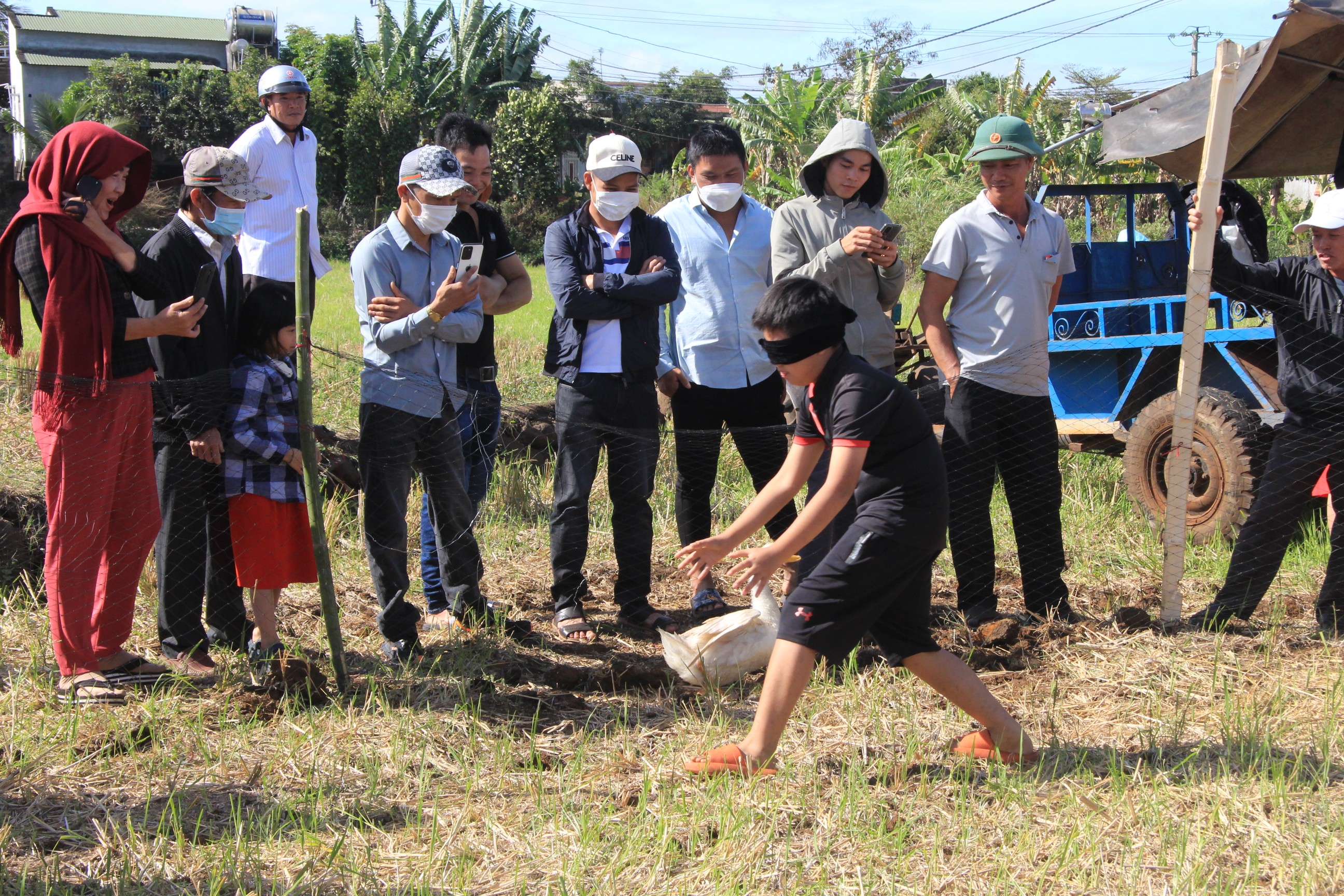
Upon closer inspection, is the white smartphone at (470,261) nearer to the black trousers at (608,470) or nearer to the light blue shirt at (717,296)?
the black trousers at (608,470)

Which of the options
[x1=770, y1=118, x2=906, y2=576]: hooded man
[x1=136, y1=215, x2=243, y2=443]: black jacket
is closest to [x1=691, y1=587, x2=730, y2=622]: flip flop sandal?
[x1=770, y1=118, x2=906, y2=576]: hooded man

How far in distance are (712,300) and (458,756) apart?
2318mm

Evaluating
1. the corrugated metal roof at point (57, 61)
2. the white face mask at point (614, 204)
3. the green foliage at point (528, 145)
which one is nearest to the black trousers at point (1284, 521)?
the white face mask at point (614, 204)

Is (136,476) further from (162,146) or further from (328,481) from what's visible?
(162,146)

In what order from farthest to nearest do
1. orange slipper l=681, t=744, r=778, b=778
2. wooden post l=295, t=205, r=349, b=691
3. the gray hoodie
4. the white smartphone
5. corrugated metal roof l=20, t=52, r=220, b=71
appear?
1. corrugated metal roof l=20, t=52, r=220, b=71
2. the gray hoodie
3. the white smartphone
4. wooden post l=295, t=205, r=349, b=691
5. orange slipper l=681, t=744, r=778, b=778

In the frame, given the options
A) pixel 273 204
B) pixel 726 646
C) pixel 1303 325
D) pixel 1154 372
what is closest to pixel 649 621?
pixel 726 646

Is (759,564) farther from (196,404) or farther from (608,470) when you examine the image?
(196,404)

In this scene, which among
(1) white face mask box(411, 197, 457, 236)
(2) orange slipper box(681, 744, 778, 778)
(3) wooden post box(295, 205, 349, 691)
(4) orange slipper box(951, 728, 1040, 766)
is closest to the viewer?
(2) orange slipper box(681, 744, 778, 778)

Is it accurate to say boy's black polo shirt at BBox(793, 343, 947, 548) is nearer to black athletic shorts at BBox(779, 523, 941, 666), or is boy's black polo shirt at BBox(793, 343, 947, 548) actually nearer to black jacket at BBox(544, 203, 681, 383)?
black athletic shorts at BBox(779, 523, 941, 666)

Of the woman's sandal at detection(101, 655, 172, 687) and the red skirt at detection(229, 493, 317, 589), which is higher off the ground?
the red skirt at detection(229, 493, 317, 589)

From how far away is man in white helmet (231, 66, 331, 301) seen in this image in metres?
5.20

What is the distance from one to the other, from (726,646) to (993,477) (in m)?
1.46

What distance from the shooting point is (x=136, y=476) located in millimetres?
3914

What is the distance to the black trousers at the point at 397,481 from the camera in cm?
432
